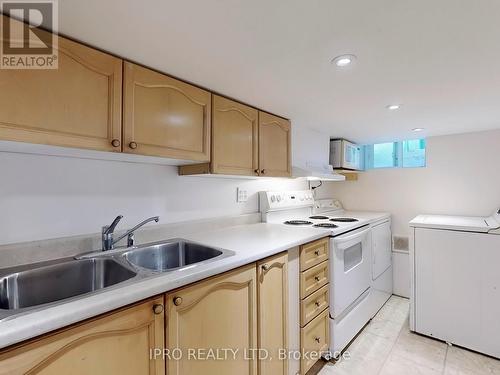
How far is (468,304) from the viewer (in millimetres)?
1993

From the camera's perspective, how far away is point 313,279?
171cm

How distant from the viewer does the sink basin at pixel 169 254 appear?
4.44ft

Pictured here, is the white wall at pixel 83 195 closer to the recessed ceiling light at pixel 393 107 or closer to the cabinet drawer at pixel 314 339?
the cabinet drawer at pixel 314 339

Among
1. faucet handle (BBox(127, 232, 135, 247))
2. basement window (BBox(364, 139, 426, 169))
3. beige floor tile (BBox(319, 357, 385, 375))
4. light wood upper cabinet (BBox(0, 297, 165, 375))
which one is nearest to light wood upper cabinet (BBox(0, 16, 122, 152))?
faucet handle (BBox(127, 232, 135, 247))

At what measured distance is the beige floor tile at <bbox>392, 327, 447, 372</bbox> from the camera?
1848 millimetres

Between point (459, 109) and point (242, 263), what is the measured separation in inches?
79.8

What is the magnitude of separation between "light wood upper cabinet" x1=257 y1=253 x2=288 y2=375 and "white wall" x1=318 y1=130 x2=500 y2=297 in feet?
6.45

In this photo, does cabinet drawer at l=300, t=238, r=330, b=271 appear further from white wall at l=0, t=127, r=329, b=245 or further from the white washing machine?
the white washing machine

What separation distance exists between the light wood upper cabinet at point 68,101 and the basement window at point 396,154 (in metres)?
3.14

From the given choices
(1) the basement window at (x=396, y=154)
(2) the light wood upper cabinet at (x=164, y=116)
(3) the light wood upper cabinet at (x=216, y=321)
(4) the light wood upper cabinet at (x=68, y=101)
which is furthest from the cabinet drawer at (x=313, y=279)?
(1) the basement window at (x=396, y=154)

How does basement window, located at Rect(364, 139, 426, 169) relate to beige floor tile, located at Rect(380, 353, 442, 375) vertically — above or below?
above

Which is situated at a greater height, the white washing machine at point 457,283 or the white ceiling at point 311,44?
the white ceiling at point 311,44

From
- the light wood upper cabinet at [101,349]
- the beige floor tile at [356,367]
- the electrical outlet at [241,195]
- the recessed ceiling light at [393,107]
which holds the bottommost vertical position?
the beige floor tile at [356,367]

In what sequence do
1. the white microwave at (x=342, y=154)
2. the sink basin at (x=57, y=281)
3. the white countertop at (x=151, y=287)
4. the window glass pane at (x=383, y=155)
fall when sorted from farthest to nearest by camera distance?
the window glass pane at (x=383, y=155) → the white microwave at (x=342, y=154) → the sink basin at (x=57, y=281) → the white countertop at (x=151, y=287)
